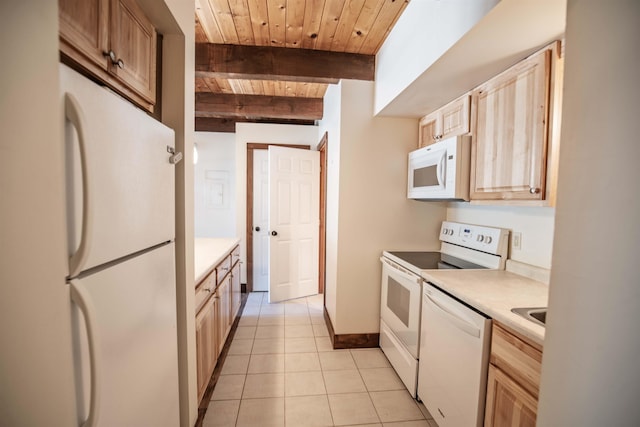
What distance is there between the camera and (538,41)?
1188mm

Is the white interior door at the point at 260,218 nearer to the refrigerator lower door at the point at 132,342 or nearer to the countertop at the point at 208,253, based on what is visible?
the countertop at the point at 208,253

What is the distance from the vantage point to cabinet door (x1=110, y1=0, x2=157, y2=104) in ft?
2.89

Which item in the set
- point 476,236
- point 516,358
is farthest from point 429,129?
point 516,358

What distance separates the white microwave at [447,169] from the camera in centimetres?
169

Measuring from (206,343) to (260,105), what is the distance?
260 cm

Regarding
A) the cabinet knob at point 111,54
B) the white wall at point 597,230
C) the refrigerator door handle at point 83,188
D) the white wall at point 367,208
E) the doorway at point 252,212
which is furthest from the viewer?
the doorway at point 252,212

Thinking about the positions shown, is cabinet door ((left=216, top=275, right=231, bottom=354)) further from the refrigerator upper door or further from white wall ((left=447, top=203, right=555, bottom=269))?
white wall ((left=447, top=203, right=555, bottom=269))

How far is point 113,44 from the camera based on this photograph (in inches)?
33.7

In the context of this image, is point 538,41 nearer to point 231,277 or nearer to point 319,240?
point 231,277

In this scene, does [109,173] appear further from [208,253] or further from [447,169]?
[447,169]

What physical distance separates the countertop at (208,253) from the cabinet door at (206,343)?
23 cm

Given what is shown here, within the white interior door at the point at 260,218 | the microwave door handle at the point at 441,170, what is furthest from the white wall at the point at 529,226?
the white interior door at the point at 260,218

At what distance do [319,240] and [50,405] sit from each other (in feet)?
10.2

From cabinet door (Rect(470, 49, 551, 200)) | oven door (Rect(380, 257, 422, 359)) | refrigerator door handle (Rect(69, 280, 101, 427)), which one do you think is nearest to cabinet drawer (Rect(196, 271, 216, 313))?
refrigerator door handle (Rect(69, 280, 101, 427))
